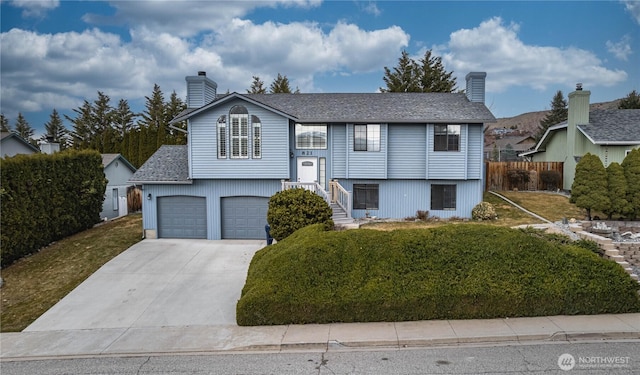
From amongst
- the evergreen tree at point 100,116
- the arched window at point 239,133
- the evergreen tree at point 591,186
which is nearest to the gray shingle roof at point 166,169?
the arched window at point 239,133

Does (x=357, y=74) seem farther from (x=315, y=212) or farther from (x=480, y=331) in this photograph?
(x=480, y=331)

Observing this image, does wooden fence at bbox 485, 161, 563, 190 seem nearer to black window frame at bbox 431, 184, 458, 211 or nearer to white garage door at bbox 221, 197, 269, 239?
black window frame at bbox 431, 184, 458, 211

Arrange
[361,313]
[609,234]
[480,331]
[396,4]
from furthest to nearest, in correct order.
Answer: [396,4] < [609,234] < [361,313] < [480,331]

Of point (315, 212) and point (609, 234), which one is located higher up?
point (315, 212)

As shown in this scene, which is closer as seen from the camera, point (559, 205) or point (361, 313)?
point (361, 313)

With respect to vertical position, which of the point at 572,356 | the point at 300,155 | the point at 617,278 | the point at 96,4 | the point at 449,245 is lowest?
the point at 572,356

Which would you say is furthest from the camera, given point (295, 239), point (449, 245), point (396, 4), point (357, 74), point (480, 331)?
point (357, 74)

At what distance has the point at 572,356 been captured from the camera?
23.6 feet

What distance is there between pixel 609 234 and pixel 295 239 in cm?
→ 1141

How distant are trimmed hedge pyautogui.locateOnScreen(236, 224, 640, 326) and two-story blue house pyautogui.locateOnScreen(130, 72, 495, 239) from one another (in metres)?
7.88

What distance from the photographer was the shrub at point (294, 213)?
1323cm

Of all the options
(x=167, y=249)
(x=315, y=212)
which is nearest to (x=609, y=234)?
(x=315, y=212)

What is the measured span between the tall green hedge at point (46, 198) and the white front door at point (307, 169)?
33.3 feet

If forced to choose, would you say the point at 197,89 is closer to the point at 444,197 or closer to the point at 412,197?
the point at 412,197
